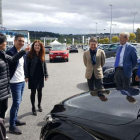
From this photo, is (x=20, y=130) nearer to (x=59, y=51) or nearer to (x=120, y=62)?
(x=120, y=62)

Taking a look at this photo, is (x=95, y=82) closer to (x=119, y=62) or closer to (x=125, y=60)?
(x=119, y=62)

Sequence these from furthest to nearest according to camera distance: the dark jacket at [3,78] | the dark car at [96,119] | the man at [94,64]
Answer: the man at [94,64], the dark jacket at [3,78], the dark car at [96,119]

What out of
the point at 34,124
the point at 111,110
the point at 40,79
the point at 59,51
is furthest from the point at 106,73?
the point at 59,51

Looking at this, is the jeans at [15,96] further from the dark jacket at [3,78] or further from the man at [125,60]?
the man at [125,60]

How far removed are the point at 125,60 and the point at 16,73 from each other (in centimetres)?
254

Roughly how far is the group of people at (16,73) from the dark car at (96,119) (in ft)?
2.93

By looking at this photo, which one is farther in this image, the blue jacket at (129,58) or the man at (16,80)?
the blue jacket at (129,58)

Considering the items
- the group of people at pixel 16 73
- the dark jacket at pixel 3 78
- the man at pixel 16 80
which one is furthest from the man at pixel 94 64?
the dark jacket at pixel 3 78

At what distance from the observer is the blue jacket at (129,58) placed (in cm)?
481

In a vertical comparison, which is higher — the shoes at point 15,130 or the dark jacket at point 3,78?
the dark jacket at point 3,78

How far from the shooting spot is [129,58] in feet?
15.9

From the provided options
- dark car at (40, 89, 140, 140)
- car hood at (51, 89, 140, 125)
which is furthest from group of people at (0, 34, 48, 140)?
car hood at (51, 89, 140, 125)

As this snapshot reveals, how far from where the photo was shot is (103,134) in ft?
6.64


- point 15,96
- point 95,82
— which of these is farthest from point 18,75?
point 95,82
